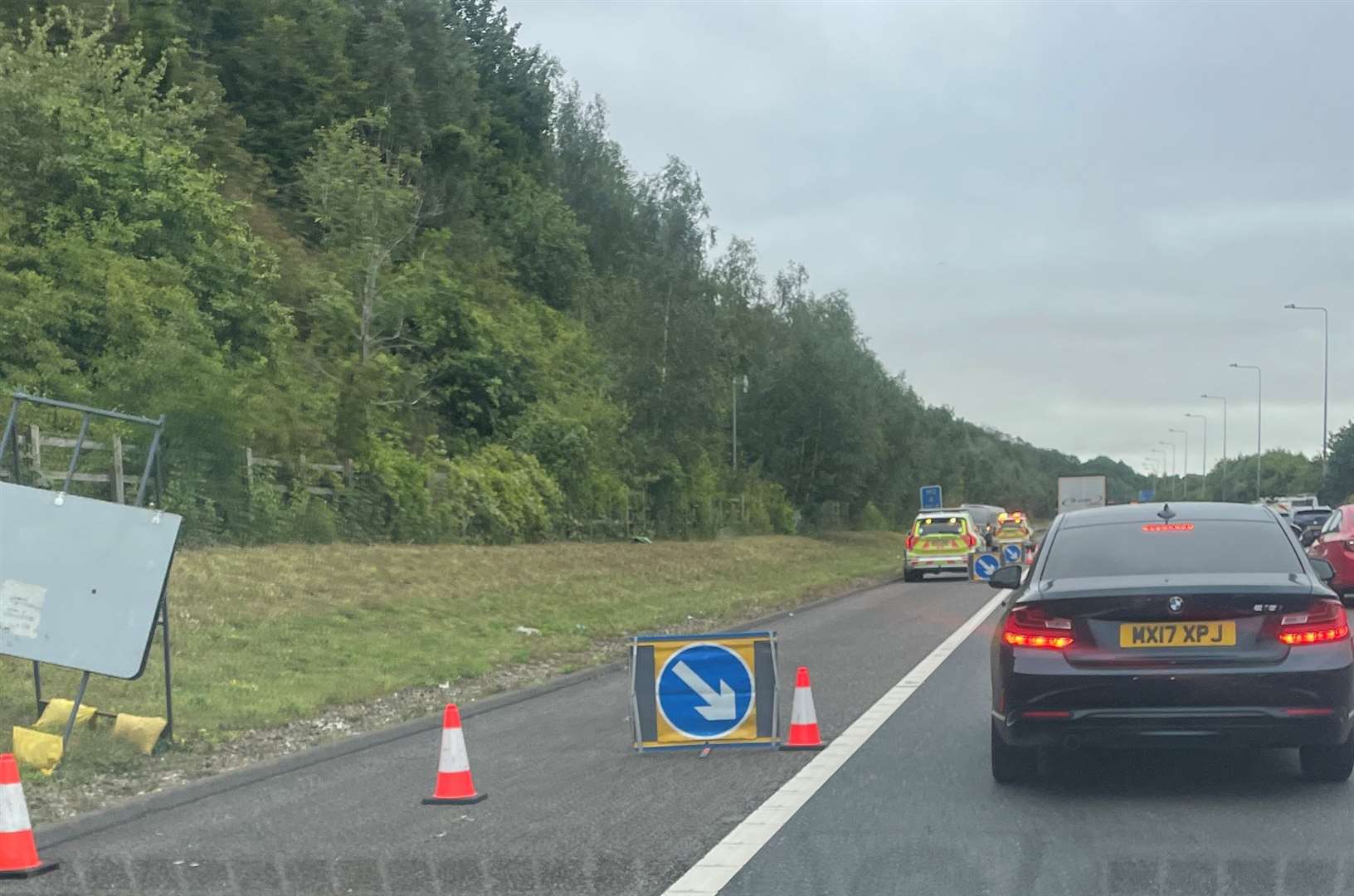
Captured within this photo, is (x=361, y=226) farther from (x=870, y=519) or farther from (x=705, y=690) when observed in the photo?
(x=870, y=519)

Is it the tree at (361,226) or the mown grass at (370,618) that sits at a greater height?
the tree at (361,226)

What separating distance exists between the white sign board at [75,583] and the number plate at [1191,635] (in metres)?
6.31

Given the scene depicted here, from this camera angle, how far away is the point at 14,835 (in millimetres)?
7570

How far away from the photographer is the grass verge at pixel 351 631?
11.9m

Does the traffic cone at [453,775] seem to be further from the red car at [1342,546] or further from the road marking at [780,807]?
the red car at [1342,546]

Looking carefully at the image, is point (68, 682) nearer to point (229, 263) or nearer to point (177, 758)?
point (177, 758)

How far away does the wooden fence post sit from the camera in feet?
83.1

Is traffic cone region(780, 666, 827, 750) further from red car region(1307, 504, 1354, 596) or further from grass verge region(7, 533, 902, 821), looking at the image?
red car region(1307, 504, 1354, 596)

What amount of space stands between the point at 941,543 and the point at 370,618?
20379 mm

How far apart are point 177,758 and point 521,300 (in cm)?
5988

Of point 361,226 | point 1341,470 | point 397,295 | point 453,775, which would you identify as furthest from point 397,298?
point 1341,470

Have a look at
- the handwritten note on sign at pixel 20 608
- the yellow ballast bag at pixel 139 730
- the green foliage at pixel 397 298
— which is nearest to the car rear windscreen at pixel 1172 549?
the yellow ballast bag at pixel 139 730

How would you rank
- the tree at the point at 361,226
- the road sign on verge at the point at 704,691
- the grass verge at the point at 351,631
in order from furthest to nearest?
the tree at the point at 361,226 < the grass verge at the point at 351,631 < the road sign on verge at the point at 704,691

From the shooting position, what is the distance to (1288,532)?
941 centimetres
